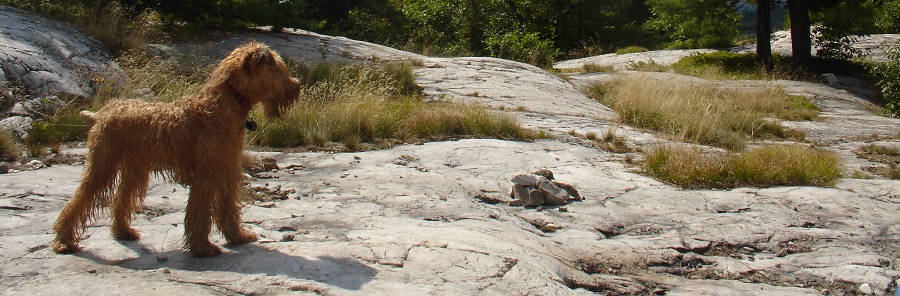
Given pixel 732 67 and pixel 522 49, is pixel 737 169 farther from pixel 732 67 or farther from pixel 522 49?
pixel 732 67

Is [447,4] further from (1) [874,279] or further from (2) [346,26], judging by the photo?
(1) [874,279]

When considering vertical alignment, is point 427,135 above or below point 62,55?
below

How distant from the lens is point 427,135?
10289 mm

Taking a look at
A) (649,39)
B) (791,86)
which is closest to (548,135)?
(791,86)

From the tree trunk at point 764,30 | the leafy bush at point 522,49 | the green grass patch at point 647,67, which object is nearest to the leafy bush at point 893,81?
the tree trunk at point 764,30

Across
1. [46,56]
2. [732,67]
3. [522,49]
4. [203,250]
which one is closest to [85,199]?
[203,250]

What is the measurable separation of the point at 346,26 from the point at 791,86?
13474 mm

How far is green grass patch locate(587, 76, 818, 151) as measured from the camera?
11336mm

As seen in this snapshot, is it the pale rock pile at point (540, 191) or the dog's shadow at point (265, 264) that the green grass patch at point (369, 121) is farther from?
the dog's shadow at point (265, 264)

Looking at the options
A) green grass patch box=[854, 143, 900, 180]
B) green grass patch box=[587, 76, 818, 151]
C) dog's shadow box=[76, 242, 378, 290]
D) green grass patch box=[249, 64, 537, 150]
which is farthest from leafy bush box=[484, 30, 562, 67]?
dog's shadow box=[76, 242, 378, 290]

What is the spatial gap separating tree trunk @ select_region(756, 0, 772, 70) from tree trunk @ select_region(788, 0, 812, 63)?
25.6 inches

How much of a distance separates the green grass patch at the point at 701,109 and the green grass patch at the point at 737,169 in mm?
1694

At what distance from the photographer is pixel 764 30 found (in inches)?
903

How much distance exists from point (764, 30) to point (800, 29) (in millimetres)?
1032
